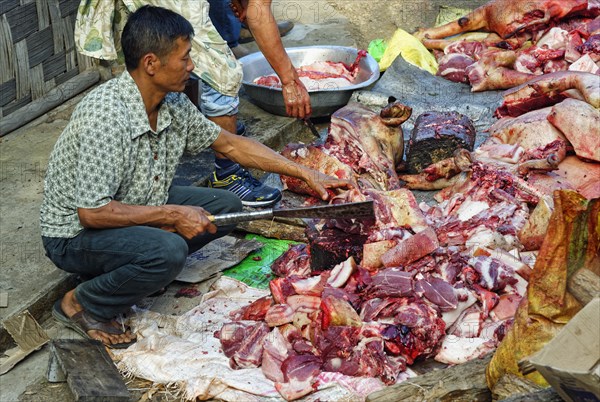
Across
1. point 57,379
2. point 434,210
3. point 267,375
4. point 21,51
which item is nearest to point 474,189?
point 434,210

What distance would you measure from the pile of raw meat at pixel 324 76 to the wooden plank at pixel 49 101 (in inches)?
55.7

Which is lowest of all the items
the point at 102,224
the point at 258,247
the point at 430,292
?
the point at 258,247

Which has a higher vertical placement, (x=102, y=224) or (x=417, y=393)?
(x=102, y=224)

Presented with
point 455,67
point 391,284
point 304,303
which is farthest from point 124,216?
point 455,67

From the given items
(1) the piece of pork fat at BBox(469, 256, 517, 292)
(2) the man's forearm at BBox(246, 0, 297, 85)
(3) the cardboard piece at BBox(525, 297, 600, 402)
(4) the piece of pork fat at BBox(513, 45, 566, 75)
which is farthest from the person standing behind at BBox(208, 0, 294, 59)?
(3) the cardboard piece at BBox(525, 297, 600, 402)

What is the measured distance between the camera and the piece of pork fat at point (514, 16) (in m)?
8.02

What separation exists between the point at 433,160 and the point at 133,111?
2.40m

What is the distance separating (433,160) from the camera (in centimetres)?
598

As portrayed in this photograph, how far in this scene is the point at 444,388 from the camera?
12.1 ft

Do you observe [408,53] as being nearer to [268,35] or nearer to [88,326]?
[268,35]

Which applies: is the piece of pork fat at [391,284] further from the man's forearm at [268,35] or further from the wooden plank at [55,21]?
the wooden plank at [55,21]

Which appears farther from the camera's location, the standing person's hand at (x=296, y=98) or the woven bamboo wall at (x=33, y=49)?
the woven bamboo wall at (x=33, y=49)

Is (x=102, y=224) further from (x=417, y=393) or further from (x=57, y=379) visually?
(x=417, y=393)

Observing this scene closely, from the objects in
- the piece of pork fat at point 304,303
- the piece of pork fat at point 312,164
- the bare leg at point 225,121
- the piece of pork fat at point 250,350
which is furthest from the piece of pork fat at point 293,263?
the bare leg at point 225,121
